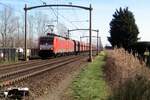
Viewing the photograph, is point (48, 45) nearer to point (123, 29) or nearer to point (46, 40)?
point (46, 40)

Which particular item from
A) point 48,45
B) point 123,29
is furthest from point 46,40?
point 123,29

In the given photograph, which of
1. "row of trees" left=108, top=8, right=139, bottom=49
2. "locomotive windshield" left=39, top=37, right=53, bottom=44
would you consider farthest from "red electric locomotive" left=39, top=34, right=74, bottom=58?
"row of trees" left=108, top=8, right=139, bottom=49

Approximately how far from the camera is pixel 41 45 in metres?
69.1

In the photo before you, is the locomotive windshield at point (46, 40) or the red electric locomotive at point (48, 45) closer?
the red electric locomotive at point (48, 45)

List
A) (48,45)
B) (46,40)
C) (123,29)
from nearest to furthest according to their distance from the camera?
(48,45), (46,40), (123,29)

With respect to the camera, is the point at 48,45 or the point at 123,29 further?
the point at 123,29

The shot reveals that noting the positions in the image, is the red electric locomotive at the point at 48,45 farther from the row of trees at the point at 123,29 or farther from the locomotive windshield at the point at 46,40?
the row of trees at the point at 123,29

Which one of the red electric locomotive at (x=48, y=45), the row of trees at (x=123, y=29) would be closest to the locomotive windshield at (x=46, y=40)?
the red electric locomotive at (x=48, y=45)

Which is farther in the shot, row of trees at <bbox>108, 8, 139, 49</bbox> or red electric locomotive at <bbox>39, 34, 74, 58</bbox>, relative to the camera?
row of trees at <bbox>108, 8, 139, 49</bbox>

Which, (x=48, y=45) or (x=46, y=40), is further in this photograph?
(x=46, y=40)

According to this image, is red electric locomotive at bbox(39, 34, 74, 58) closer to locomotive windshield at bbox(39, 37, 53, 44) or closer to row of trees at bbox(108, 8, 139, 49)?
locomotive windshield at bbox(39, 37, 53, 44)

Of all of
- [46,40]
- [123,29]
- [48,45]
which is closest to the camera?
[48,45]

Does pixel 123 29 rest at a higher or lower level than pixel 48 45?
higher

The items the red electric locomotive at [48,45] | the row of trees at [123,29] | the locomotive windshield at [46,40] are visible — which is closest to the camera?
the red electric locomotive at [48,45]
